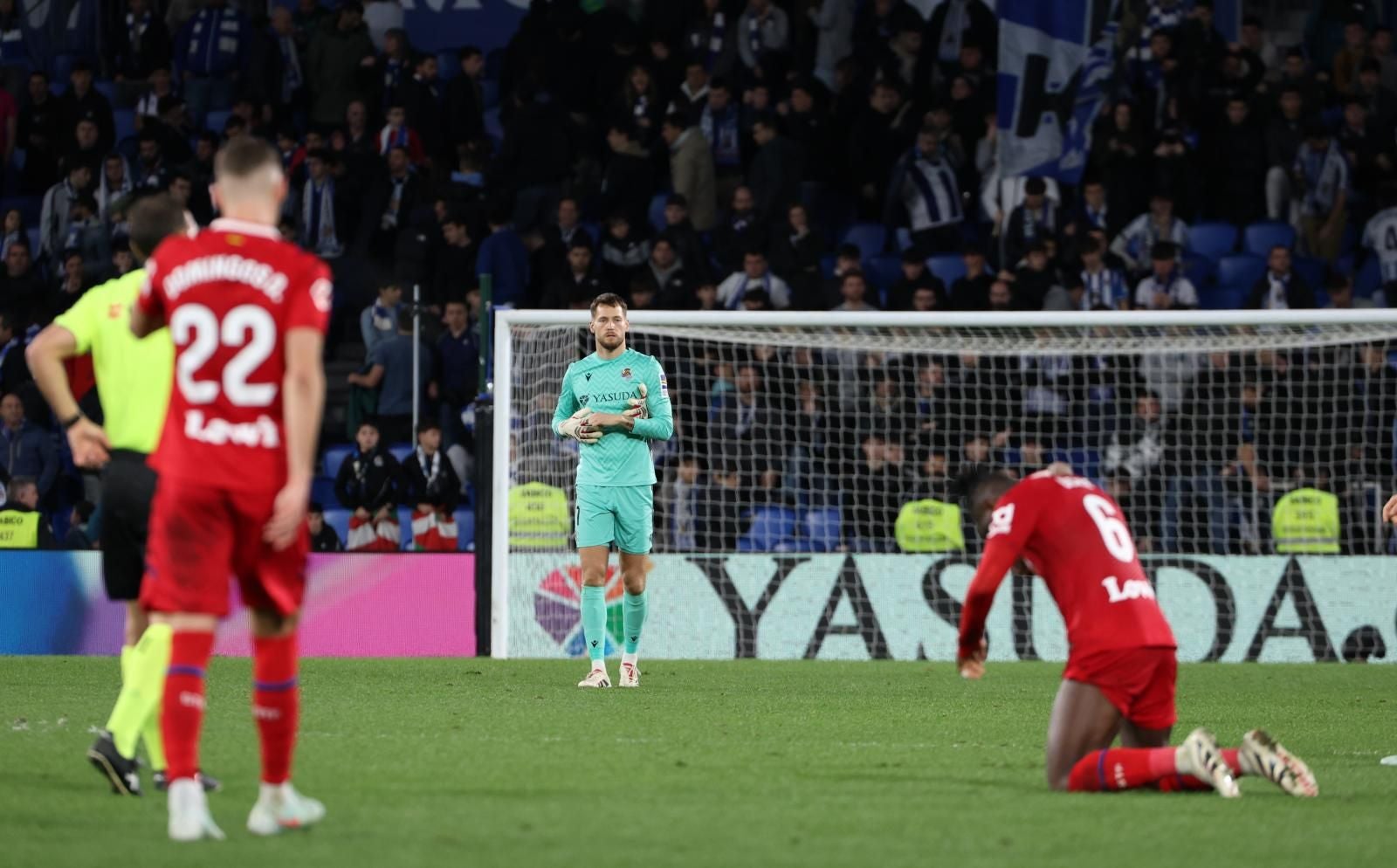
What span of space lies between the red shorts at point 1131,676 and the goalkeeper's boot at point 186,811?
279cm

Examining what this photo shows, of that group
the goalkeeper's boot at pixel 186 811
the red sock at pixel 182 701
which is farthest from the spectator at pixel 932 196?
the goalkeeper's boot at pixel 186 811

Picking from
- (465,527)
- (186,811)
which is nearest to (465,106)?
(465,527)

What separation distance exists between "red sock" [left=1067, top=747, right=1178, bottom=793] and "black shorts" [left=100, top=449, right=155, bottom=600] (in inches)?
123

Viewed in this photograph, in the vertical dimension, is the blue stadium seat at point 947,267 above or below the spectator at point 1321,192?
below

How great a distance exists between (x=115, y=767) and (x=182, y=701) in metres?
1.16

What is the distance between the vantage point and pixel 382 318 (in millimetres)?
17469

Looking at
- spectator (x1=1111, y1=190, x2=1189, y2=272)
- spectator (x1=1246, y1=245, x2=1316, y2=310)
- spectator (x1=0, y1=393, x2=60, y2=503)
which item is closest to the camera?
spectator (x1=0, y1=393, x2=60, y2=503)

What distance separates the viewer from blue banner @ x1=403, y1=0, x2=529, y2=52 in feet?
72.4

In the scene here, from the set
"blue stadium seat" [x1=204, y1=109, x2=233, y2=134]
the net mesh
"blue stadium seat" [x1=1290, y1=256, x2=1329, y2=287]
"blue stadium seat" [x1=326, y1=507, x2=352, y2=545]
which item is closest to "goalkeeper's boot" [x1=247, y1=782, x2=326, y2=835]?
the net mesh

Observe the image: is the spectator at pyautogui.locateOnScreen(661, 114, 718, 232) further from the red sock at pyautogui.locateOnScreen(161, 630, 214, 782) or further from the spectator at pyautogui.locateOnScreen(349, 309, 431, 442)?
the red sock at pyautogui.locateOnScreen(161, 630, 214, 782)

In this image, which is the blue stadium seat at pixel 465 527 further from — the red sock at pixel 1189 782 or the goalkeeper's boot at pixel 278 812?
the goalkeeper's boot at pixel 278 812

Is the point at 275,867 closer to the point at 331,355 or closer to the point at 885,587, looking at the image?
the point at 885,587

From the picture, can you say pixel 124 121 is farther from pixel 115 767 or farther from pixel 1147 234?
pixel 115 767

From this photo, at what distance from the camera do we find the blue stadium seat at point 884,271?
1866 centimetres
